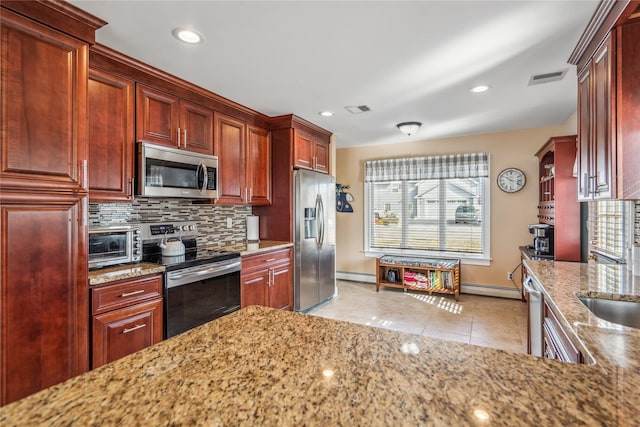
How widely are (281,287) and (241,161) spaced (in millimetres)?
1469

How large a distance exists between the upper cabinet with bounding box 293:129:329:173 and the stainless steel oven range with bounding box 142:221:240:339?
4.77ft

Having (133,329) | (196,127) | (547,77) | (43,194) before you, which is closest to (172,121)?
(196,127)

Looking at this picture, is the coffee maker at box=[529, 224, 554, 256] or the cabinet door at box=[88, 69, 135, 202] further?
the coffee maker at box=[529, 224, 554, 256]

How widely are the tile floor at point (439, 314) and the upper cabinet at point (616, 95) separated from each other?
1.84 m

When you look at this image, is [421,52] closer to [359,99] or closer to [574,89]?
[359,99]

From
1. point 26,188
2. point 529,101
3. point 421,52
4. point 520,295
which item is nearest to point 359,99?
point 421,52

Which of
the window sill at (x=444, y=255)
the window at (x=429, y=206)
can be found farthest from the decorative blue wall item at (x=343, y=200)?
the window sill at (x=444, y=255)

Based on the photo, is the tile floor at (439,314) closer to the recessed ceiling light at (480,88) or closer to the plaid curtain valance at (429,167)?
the plaid curtain valance at (429,167)

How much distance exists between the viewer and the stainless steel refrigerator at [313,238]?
3.86m

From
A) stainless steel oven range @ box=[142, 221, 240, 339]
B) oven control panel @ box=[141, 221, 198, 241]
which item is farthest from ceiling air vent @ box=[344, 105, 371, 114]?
oven control panel @ box=[141, 221, 198, 241]

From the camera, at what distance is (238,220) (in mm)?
3912

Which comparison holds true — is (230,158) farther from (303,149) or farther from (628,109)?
(628,109)

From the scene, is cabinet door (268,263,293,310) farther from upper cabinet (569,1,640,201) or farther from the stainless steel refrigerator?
upper cabinet (569,1,640,201)

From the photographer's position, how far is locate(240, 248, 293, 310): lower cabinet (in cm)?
320
